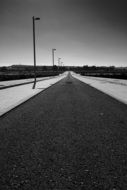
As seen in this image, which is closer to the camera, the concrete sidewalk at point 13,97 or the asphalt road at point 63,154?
the asphalt road at point 63,154

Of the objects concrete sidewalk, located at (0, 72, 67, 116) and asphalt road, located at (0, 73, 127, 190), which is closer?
asphalt road, located at (0, 73, 127, 190)

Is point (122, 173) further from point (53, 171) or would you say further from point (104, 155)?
point (53, 171)

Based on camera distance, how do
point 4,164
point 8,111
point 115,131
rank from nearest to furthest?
1. point 4,164
2. point 115,131
3. point 8,111

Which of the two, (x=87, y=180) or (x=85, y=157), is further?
(x=85, y=157)

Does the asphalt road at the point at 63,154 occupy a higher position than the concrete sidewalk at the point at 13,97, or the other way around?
the concrete sidewalk at the point at 13,97

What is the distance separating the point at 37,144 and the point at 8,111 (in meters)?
4.33

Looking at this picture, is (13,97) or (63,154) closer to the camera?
(63,154)

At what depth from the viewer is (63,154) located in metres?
3.90

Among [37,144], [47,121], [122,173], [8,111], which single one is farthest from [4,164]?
[8,111]

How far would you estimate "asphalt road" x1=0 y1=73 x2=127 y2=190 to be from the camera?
9.49 ft

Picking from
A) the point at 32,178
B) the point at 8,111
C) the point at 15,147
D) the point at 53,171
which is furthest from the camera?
the point at 8,111

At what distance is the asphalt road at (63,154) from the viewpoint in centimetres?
289

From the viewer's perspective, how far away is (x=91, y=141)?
4641 millimetres

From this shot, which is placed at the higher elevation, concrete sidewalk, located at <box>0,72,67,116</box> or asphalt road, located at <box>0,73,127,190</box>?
concrete sidewalk, located at <box>0,72,67,116</box>
